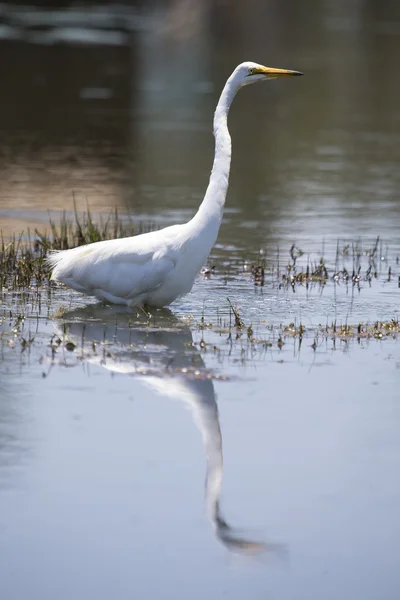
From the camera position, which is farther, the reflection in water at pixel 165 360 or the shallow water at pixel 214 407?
the reflection in water at pixel 165 360

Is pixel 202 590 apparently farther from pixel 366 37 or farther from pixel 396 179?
pixel 366 37

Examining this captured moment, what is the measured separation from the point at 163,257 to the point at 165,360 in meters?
1.15

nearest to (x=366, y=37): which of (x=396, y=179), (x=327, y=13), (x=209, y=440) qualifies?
(x=327, y=13)

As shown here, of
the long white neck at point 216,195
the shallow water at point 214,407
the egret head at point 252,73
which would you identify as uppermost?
the egret head at point 252,73

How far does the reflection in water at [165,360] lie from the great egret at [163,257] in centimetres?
21

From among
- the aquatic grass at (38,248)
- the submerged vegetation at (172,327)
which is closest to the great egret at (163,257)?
the submerged vegetation at (172,327)

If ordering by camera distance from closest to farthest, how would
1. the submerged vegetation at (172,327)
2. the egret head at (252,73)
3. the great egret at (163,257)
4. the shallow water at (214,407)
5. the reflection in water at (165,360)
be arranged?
the shallow water at (214,407) < the reflection in water at (165,360) < the submerged vegetation at (172,327) < the great egret at (163,257) < the egret head at (252,73)

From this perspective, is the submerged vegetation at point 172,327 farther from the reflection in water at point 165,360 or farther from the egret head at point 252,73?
the egret head at point 252,73

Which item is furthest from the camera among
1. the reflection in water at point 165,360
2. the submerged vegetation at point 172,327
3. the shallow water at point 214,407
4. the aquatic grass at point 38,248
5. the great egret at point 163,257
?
the aquatic grass at point 38,248

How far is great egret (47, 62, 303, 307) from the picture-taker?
8672 mm

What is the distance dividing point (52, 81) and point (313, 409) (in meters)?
20.5

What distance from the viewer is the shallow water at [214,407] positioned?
5.02 meters

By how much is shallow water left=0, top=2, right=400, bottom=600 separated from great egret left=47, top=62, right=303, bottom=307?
23 centimetres

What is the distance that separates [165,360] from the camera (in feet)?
25.3
